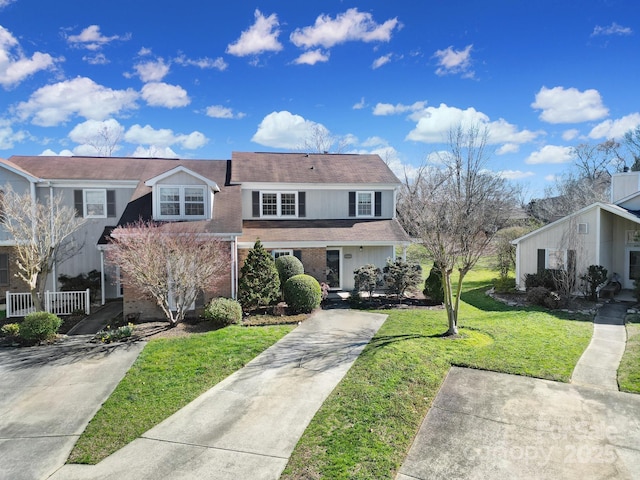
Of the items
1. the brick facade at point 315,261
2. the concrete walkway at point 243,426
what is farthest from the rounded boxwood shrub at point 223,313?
the brick facade at point 315,261

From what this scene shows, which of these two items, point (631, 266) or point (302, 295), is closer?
point (302, 295)

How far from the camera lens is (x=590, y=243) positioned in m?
18.9

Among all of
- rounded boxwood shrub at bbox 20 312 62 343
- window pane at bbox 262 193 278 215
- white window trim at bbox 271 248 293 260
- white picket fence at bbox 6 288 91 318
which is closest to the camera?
rounded boxwood shrub at bbox 20 312 62 343

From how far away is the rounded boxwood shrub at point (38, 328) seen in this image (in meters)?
12.0

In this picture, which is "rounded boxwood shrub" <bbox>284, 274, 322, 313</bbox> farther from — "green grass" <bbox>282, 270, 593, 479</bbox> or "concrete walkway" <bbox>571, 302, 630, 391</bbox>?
"concrete walkway" <bbox>571, 302, 630, 391</bbox>

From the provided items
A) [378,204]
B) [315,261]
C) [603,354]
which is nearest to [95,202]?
[315,261]

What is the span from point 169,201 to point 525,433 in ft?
50.4

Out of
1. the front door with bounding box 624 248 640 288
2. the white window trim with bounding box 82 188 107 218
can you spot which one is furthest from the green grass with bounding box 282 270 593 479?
the white window trim with bounding box 82 188 107 218

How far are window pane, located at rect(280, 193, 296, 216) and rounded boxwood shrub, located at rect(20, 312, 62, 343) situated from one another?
1140 centimetres

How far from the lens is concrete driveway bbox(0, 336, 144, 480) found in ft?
20.7

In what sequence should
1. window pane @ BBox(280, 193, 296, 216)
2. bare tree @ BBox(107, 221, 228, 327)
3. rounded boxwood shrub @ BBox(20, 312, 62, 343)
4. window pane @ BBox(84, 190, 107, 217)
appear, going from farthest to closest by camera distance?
window pane @ BBox(280, 193, 296, 216) < window pane @ BBox(84, 190, 107, 217) < bare tree @ BBox(107, 221, 228, 327) < rounded boxwood shrub @ BBox(20, 312, 62, 343)

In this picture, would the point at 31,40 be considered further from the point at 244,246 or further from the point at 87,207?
the point at 244,246

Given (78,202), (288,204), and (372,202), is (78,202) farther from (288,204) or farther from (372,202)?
(372,202)

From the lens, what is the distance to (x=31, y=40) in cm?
1639
